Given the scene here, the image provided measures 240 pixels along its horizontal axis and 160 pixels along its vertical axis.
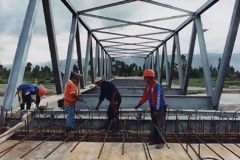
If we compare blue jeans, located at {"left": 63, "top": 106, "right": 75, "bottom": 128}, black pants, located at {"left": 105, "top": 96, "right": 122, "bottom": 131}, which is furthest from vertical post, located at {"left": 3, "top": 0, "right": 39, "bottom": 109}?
black pants, located at {"left": 105, "top": 96, "right": 122, "bottom": 131}

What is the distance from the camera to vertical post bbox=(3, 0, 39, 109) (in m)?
7.41

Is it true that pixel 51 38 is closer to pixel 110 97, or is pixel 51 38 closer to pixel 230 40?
pixel 110 97

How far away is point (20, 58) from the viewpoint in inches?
297

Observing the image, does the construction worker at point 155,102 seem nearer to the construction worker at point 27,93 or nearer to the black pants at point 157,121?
the black pants at point 157,121

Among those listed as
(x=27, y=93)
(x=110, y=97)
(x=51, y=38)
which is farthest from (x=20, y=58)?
(x=51, y=38)

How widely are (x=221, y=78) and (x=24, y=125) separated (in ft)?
18.7

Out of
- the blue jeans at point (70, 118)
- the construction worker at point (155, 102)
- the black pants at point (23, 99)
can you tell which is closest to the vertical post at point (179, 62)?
the black pants at point (23, 99)

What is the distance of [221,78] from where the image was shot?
33.1ft

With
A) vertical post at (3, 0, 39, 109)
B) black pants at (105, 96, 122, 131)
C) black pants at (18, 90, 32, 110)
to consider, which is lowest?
black pants at (105, 96, 122, 131)

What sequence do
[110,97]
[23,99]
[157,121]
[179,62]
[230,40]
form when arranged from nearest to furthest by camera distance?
[157,121] < [110,97] < [23,99] < [230,40] < [179,62]

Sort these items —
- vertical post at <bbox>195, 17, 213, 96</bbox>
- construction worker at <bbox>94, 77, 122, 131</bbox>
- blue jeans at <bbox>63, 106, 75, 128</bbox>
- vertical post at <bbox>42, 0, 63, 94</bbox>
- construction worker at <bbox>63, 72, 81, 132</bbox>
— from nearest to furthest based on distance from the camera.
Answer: blue jeans at <bbox>63, 106, 75, 128</bbox>
construction worker at <bbox>63, 72, 81, 132</bbox>
construction worker at <bbox>94, 77, 122, 131</bbox>
vertical post at <bbox>42, 0, 63, 94</bbox>
vertical post at <bbox>195, 17, 213, 96</bbox>

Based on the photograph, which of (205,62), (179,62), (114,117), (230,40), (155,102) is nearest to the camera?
(155,102)

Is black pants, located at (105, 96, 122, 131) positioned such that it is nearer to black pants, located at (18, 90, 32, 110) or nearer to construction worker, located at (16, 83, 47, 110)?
construction worker, located at (16, 83, 47, 110)

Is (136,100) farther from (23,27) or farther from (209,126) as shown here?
(23,27)
